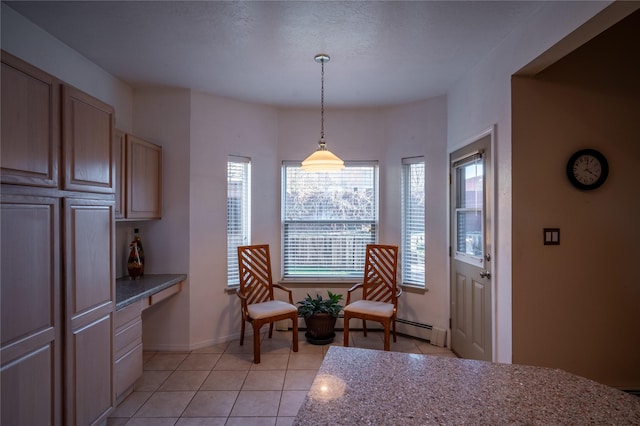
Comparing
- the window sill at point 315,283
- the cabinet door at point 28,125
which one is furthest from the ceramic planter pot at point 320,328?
the cabinet door at point 28,125

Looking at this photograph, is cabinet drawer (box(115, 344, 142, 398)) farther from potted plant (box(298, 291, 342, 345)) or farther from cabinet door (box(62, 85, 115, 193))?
potted plant (box(298, 291, 342, 345))

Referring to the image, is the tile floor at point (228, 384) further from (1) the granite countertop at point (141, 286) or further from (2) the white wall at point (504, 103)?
(2) the white wall at point (504, 103)

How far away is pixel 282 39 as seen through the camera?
8.56 ft

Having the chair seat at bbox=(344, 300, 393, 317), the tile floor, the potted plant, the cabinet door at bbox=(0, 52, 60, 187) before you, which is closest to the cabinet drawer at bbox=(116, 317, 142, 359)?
the tile floor

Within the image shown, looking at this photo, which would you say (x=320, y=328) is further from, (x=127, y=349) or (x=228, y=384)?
(x=127, y=349)

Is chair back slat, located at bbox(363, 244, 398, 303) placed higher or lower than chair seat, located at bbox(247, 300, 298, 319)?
higher

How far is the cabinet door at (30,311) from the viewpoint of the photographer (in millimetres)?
1534

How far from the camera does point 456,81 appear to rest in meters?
3.47

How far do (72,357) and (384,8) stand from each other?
9.07ft

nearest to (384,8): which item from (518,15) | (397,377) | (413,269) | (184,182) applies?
(518,15)

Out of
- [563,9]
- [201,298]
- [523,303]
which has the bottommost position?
[201,298]

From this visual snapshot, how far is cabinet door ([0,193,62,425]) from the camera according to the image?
1534mm

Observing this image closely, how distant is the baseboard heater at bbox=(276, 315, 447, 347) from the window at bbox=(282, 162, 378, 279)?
0.60 meters

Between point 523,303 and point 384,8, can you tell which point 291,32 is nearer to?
point 384,8
